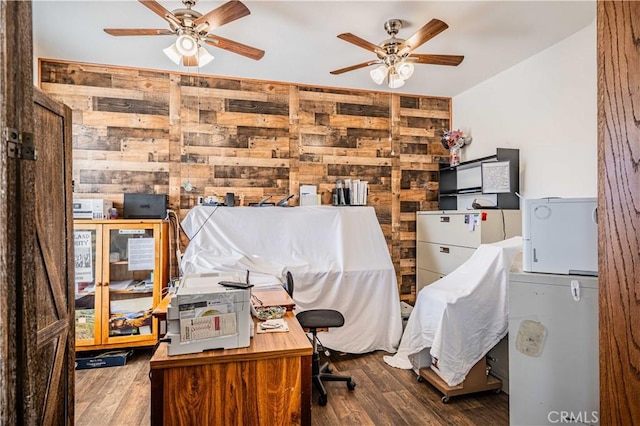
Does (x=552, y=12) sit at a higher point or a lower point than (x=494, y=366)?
higher

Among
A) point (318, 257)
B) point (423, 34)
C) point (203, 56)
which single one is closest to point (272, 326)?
point (318, 257)

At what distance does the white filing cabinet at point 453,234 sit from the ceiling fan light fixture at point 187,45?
2.81m

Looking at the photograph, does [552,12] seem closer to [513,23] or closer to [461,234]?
[513,23]

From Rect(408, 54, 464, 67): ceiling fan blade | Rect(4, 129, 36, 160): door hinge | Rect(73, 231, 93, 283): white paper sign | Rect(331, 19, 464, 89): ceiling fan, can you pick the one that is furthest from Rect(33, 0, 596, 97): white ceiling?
Rect(4, 129, 36, 160): door hinge

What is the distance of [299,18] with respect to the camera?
2.46m

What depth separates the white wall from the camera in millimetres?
2540

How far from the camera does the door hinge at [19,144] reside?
792 mm

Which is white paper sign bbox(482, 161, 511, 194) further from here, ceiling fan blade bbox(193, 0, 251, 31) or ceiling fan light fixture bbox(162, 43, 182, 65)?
ceiling fan light fixture bbox(162, 43, 182, 65)

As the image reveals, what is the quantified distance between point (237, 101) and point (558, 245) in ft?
10.8

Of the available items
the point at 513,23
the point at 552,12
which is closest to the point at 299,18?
the point at 513,23

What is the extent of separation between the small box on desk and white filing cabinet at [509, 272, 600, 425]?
3.07 m

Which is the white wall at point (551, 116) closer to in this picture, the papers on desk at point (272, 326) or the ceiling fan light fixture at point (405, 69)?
the ceiling fan light fixture at point (405, 69)

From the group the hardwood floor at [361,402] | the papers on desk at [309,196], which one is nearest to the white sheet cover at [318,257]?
the papers on desk at [309,196]

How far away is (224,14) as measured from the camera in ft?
6.75
